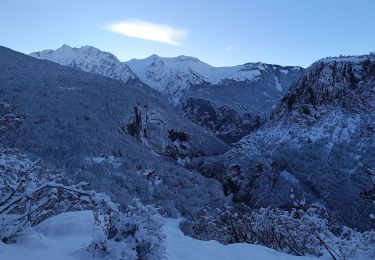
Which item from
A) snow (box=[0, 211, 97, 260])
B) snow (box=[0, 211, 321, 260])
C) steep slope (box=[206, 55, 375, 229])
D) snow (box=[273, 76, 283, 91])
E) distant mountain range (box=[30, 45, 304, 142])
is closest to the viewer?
snow (box=[0, 211, 97, 260])

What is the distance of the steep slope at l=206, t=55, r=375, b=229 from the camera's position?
47312mm

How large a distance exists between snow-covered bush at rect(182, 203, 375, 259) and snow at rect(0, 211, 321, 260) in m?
3.05

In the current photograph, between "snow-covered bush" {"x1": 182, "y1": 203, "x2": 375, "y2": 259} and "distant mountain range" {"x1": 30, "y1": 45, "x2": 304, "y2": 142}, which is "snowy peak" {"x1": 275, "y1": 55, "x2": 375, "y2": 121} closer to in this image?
"snow-covered bush" {"x1": 182, "y1": 203, "x2": 375, "y2": 259}

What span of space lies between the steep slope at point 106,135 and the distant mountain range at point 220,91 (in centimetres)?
3700

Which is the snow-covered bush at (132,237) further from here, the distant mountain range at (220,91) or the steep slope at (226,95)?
the distant mountain range at (220,91)

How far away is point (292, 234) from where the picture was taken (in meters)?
15.0

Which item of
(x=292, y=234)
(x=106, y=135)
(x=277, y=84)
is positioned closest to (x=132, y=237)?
(x=292, y=234)

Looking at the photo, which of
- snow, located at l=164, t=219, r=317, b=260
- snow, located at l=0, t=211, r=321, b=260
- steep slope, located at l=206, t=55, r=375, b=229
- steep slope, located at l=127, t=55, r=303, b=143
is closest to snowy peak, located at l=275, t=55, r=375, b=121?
steep slope, located at l=206, t=55, r=375, b=229

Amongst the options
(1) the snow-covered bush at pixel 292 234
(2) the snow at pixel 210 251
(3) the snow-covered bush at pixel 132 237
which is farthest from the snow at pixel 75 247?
(1) the snow-covered bush at pixel 292 234

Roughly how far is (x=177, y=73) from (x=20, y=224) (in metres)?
191

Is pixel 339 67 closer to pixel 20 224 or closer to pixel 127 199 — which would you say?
pixel 127 199

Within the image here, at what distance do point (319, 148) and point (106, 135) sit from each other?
24803 millimetres

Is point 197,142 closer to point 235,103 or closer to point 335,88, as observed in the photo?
point 335,88

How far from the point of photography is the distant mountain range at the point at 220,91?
12556cm
